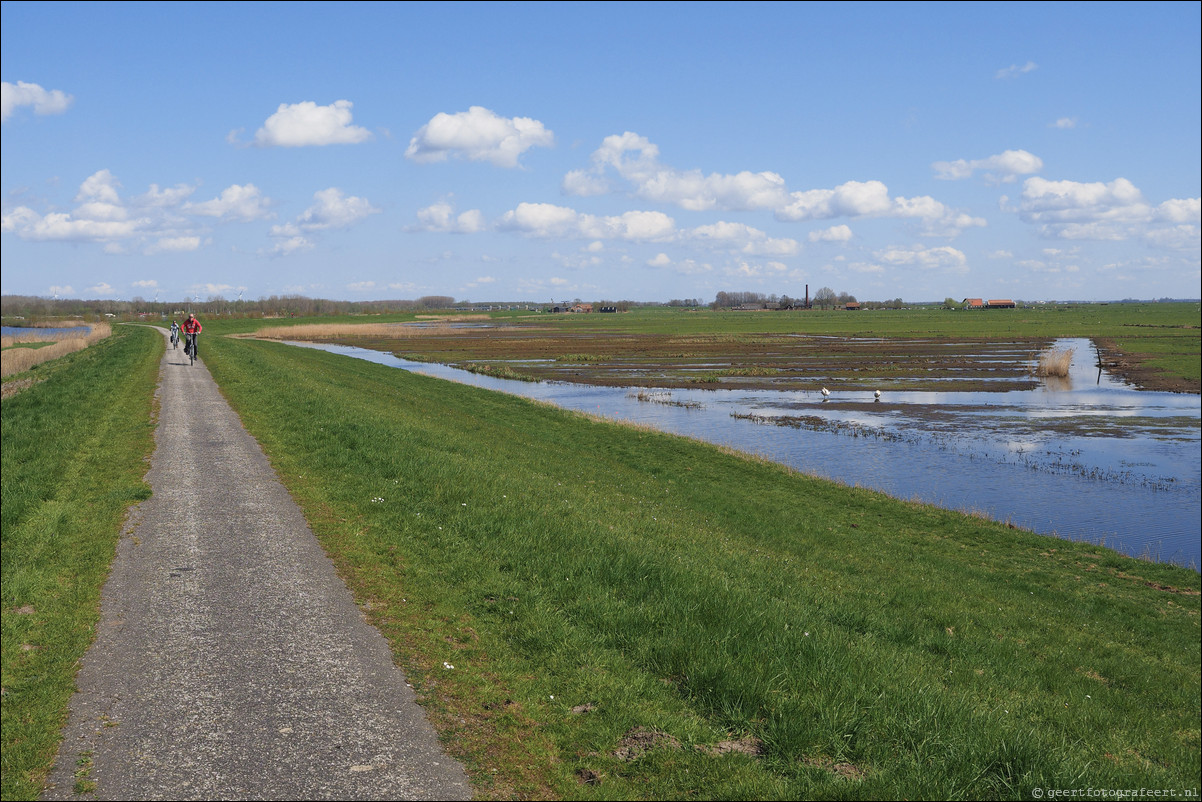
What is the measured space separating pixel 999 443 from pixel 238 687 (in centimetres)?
3715

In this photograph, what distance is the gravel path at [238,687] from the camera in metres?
5.82

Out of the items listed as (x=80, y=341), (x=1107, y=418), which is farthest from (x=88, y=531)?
(x=80, y=341)

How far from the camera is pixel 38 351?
62594 mm

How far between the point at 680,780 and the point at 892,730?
228 cm

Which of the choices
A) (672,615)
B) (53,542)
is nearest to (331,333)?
(53,542)

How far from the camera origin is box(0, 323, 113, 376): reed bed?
54.5 meters

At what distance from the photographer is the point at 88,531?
11516mm

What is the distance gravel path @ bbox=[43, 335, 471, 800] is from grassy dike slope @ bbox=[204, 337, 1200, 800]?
0.42 metres

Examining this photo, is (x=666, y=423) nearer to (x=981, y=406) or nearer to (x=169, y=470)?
(x=981, y=406)

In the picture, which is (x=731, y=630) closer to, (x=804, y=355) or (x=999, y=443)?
(x=999, y=443)

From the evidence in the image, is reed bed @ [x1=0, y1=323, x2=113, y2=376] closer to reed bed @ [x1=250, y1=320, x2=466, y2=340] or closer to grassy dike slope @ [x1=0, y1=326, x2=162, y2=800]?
reed bed @ [x1=250, y1=320, x2=466, y2=340]

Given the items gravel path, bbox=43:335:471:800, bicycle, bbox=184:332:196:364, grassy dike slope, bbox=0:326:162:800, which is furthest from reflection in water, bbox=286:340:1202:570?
grassy dike slope, bbox=0:326:162:800

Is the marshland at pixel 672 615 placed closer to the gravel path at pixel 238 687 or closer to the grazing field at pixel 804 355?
the gravel path at pixel 238 687

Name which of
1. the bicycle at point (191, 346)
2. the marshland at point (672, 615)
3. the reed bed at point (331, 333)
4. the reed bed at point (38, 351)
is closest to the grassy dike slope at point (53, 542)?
the marshland at point (672, 615)
